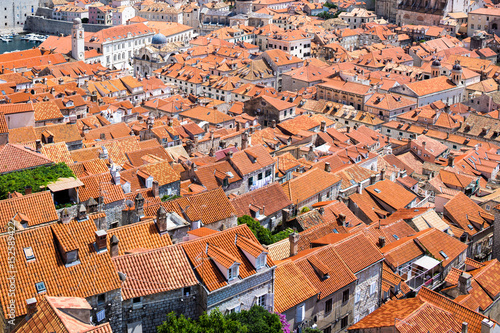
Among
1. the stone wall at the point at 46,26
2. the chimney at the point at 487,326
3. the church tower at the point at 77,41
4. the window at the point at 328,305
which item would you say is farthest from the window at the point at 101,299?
the stone wall at the point at 46,26

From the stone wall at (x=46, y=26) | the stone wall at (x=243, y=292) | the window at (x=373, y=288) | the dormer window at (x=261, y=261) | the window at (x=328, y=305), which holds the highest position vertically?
the dormer window at (x=261, y=261)

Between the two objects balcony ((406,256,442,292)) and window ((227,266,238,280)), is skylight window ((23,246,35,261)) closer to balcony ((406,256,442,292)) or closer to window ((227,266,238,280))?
window ((227,266,238,280))

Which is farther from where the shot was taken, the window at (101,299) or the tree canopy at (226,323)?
the tree canopy at (226,323)

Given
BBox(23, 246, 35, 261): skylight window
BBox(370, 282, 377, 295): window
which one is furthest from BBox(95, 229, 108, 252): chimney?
BBox(370, 282, 377, 295): window

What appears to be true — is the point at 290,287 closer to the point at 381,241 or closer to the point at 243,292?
the point at 243,292

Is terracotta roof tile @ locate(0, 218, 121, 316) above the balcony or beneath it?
above

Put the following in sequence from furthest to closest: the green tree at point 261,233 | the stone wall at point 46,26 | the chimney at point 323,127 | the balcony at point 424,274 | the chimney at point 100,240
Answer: the stone wall at point 46,26 → the chimney at point 323,127 → the green tree at point 261,233 → the balcony at point 424,274 → the chimney at point 100,240

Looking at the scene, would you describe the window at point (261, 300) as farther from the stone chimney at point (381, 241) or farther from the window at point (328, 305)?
the stone chimney at point (381, 241)
